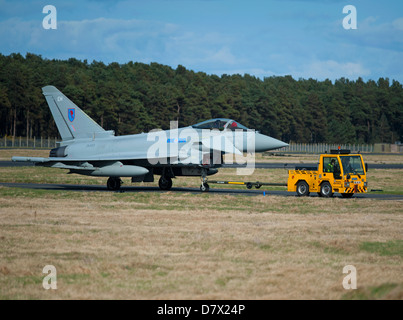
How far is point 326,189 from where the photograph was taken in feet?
75.2

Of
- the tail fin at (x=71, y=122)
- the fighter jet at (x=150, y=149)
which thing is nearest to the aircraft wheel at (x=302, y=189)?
the fighter jet at (x=150, y=149)

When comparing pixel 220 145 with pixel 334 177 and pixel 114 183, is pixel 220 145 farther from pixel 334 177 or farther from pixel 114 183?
pixel 114 183

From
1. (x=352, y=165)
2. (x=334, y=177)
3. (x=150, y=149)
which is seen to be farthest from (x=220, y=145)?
(x=352, y=165)

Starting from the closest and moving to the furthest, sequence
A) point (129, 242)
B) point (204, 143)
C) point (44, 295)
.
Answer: point (44, 295) < point (129, 242) < point (204, 143)

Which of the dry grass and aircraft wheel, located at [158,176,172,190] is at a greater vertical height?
aircraft wheel, located at [158,176,172,190]

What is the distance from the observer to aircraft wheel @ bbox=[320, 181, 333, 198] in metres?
22.8

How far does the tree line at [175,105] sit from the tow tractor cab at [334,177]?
246 ft

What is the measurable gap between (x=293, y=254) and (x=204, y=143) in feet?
46.6

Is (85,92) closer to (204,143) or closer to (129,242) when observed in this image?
(204,143)

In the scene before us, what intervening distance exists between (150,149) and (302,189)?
7.07 m

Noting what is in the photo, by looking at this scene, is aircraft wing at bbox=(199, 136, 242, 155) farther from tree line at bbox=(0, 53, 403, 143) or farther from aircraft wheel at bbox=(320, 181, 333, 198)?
tree line at bbox=(0, 53, 403, 143)

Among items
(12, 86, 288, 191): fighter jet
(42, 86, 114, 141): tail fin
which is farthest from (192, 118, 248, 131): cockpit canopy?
(42, 86, 114, 141): tail fin

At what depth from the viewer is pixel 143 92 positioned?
4518 inches
